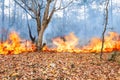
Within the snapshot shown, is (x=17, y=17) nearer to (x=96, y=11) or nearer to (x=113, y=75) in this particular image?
(x=96, y=11)

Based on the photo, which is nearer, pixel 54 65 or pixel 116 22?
pixel 54 65

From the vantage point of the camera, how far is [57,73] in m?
12.6

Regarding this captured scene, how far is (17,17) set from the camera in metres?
A: 92.9

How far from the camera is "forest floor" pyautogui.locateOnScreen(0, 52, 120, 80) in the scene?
12.2 metres

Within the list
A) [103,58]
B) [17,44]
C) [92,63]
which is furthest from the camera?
[17,44]

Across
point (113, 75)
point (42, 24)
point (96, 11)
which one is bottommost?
point (113, 75)

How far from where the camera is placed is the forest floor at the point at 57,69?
12188mm

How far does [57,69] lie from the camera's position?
43.4ft

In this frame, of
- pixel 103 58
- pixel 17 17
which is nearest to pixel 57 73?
pixel 103 58

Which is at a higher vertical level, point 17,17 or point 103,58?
point 17,17

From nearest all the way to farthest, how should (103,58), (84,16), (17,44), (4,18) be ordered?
(103,58), (17,44), (4,18), (84,16)

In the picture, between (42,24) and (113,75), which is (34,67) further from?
(42,24)

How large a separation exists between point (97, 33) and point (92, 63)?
80486 millimetres

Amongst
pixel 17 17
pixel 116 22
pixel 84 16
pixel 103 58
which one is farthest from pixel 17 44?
pixel 84 16
